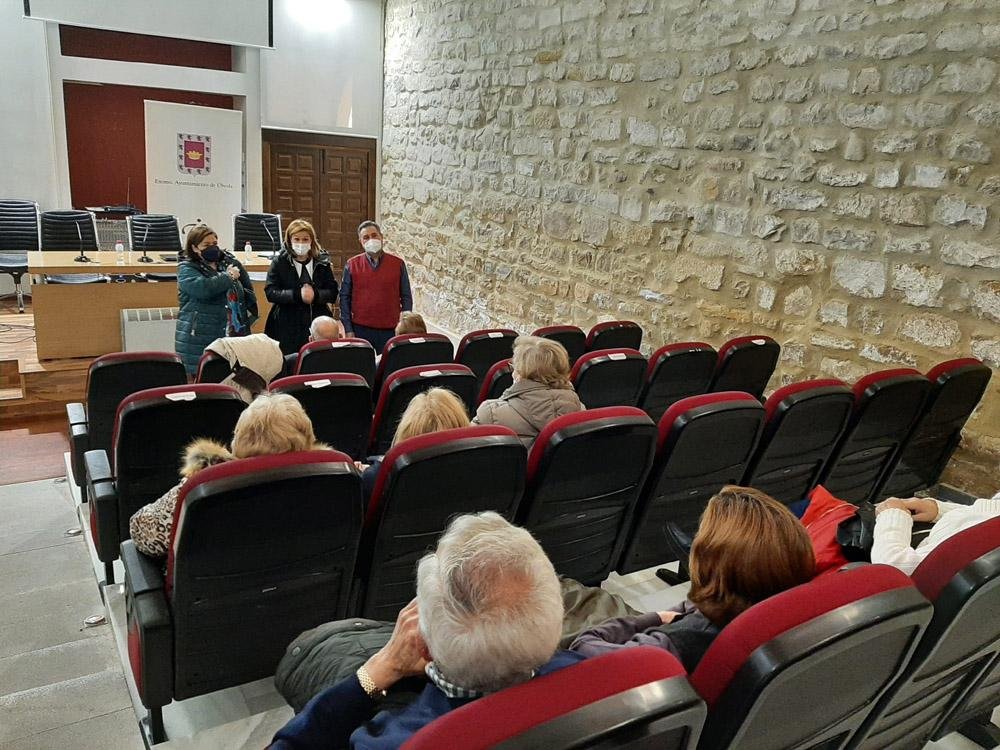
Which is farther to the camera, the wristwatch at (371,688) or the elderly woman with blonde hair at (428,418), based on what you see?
the elderly woman with blonde hair at (428,418)

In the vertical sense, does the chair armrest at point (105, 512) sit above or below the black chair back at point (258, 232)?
below

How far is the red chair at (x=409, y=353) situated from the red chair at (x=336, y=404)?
793mm

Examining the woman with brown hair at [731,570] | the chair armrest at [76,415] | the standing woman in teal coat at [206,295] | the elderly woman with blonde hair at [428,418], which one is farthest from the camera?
the standing woman in teal coat at [206,295]

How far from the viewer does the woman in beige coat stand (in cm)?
251

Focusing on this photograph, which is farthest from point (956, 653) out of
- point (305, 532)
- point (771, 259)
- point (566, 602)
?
point (771, 259)

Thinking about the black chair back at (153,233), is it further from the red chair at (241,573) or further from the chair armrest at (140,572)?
the red chair at (241,573)

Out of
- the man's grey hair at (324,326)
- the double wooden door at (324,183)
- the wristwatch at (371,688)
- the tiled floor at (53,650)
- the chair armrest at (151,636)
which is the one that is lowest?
the tiled floor at (53,650)

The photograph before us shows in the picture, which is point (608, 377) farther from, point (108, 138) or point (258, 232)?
point (108, 138)

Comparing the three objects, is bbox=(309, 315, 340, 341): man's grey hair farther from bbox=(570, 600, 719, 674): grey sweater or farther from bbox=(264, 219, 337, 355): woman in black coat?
bbox=(570, 600, 719, 674): grey sweater

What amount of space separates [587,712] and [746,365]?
324cm

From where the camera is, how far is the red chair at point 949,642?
1163mm

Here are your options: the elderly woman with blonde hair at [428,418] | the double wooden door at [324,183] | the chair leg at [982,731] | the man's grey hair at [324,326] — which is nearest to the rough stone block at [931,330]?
the chair leg at [982,731]

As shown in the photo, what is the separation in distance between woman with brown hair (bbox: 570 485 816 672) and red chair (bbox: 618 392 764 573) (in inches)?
33.4

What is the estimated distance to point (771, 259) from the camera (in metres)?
4.22
